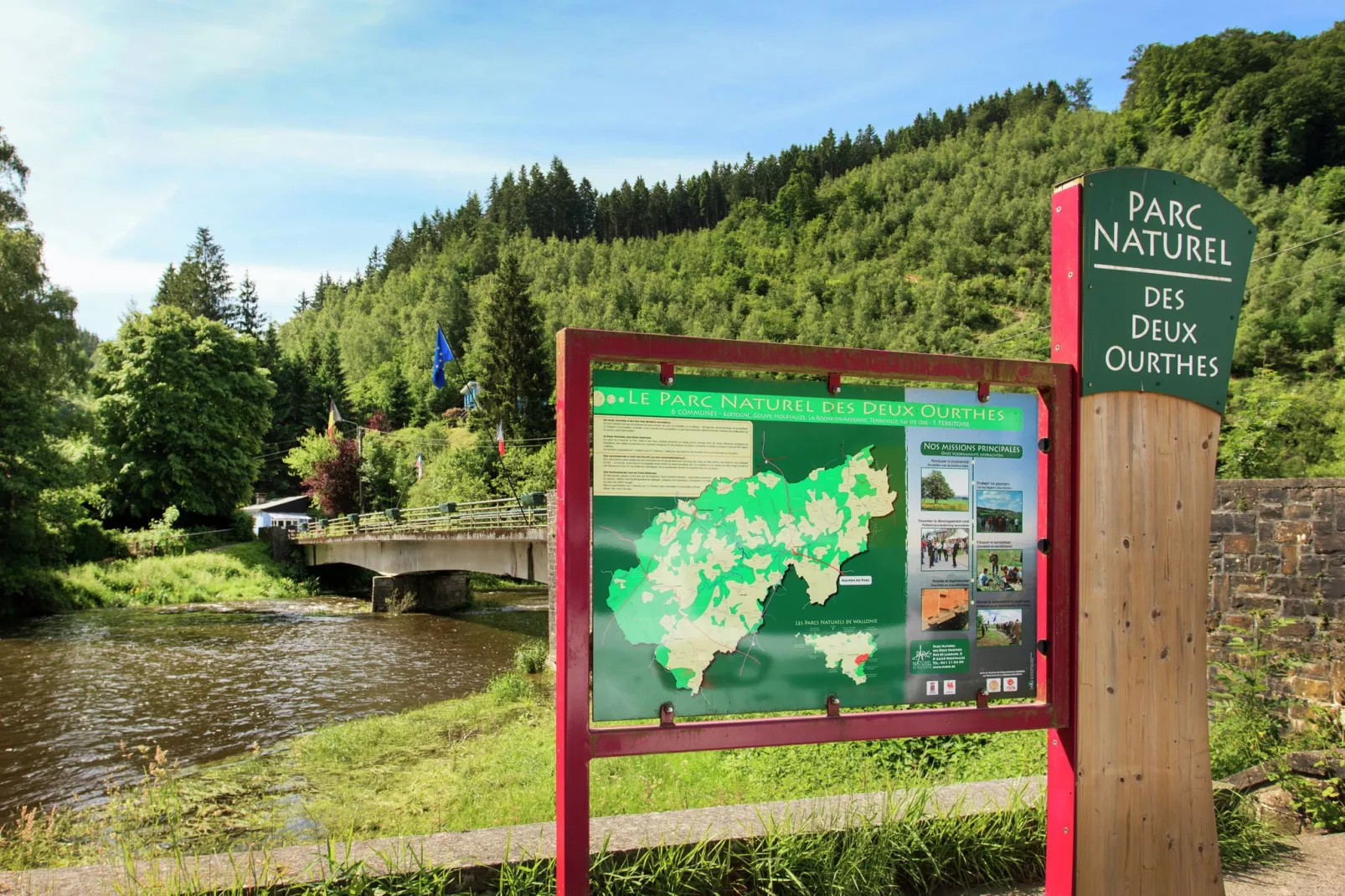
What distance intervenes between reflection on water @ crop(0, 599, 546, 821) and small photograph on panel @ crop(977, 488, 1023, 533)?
11927 mm

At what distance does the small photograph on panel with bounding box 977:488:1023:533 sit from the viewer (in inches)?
154

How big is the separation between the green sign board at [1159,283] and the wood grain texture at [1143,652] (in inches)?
4.9

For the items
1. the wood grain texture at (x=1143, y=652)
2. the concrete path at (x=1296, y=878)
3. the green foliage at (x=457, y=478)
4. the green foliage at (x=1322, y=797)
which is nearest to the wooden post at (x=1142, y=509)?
the wood grain texture at (x=1143, y=652)

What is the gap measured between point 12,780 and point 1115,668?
556 inches

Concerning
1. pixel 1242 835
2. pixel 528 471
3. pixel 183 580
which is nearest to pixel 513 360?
pixel 528 471

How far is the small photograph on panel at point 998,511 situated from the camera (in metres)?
3.92

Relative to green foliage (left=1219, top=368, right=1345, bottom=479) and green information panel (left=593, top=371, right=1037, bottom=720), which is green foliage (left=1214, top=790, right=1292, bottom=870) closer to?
green information panel (left=593, top=371, right=1037, bottom=720)

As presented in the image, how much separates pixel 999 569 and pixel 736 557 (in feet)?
3.96

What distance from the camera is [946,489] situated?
12.7ft

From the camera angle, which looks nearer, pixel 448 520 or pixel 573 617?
pixel 573 617

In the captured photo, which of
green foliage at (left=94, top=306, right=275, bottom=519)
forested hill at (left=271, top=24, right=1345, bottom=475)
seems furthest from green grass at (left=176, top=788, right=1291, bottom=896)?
green foliage at (left=94, top=306, right=275, bottom=519)

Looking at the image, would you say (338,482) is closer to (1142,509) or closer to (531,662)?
(531,662)

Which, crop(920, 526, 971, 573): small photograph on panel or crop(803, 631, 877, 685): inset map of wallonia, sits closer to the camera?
crop(803, 631, 877, 685): inset map of wallonia

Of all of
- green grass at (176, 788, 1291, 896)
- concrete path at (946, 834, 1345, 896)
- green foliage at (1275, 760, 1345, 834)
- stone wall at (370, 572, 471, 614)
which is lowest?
stone wall at (370, 572, 471, 614)
